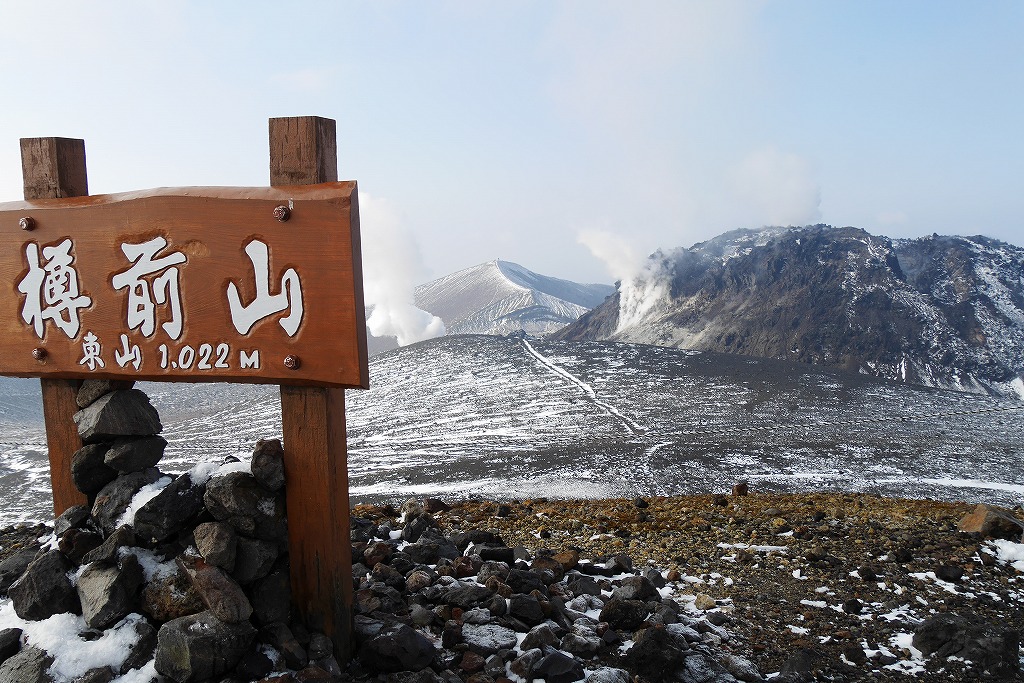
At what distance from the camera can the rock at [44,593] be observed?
11.5 ft

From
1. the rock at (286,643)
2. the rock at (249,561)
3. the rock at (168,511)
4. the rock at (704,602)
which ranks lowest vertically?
the rock at (704,602)

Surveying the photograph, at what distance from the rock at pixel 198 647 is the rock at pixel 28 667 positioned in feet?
1.75

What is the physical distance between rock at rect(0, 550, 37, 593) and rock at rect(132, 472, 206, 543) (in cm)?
103

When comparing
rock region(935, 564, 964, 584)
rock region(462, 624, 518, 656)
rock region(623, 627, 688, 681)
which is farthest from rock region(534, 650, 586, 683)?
rock region(935, 564, 964, 584)

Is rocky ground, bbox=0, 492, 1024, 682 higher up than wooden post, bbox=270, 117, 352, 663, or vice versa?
wooden post, bbox=270, 117, 352, 663

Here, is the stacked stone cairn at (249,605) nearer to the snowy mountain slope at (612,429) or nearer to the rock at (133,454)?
the rock at (133,454)

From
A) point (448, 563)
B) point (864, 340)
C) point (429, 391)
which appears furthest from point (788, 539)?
point (864, 340)

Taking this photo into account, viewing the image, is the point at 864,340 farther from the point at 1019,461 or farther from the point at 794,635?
the point at 794,635

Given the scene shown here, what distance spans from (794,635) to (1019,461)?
49.4 feet

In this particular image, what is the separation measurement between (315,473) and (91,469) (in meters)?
1.56

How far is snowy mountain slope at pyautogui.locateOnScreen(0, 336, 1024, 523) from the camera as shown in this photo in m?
14.3

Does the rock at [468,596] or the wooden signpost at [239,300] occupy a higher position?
the wooden signpost at [239,300]

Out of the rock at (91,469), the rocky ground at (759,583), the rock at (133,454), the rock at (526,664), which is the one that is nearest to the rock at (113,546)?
the rock at (133,454)

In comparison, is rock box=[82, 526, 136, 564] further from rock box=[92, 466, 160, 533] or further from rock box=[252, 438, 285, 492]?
A: rock box=[252, 438, 285, 492]
